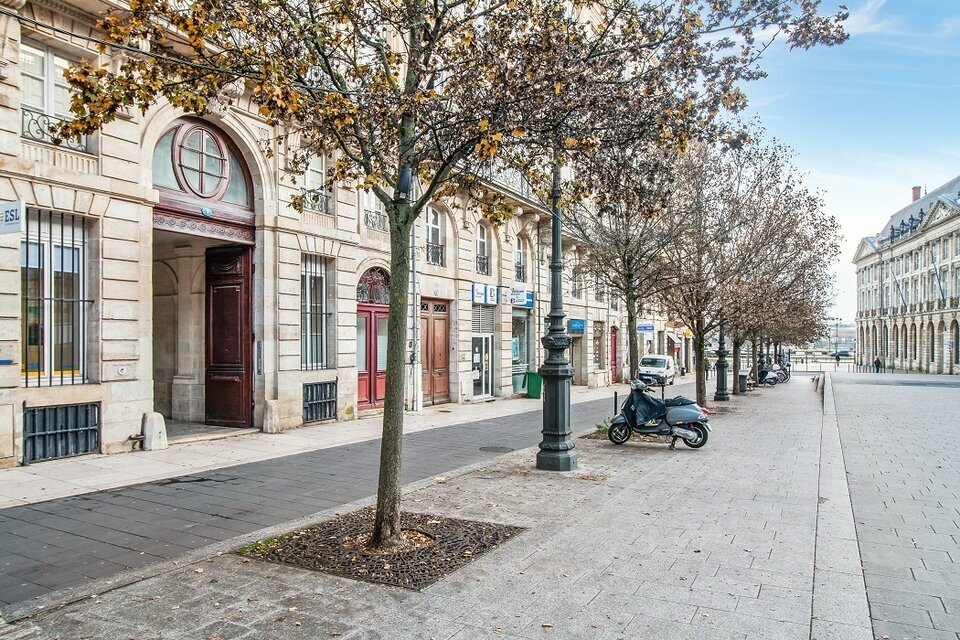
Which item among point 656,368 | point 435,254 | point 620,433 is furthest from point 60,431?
point 656,368

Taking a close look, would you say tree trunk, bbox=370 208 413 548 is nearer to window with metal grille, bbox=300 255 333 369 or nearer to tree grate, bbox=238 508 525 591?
tree grate, bbox=238 508 525 591

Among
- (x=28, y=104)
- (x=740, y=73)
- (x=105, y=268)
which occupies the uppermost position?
(x=28, y=104)

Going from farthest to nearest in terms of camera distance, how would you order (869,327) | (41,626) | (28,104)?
(869,327)
(28,104)
(41,626)

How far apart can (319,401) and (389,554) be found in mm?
9378

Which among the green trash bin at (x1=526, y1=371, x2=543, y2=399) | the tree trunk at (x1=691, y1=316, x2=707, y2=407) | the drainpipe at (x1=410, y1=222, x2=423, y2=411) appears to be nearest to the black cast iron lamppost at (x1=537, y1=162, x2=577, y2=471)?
the drainpipe at (x1=410, y1=222, x2=423, y2=411)

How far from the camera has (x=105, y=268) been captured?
10.1 meters

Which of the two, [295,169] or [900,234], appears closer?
[295,169]

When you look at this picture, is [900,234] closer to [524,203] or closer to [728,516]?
[524,203]

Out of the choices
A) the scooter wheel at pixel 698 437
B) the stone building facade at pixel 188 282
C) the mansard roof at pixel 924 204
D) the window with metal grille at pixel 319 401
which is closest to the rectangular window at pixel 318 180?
the stone building facade at pixel 188 282

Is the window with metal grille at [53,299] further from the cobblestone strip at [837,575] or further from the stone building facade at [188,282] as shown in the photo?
the cobblestone strip at [837,575]

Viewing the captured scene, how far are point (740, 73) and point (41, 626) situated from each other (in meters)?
7.16

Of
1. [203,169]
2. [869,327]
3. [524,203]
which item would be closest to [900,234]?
[869,327]

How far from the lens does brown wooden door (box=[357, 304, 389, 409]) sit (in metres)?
16.2

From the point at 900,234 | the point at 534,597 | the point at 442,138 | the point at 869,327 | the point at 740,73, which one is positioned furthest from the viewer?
the point at 869,327
